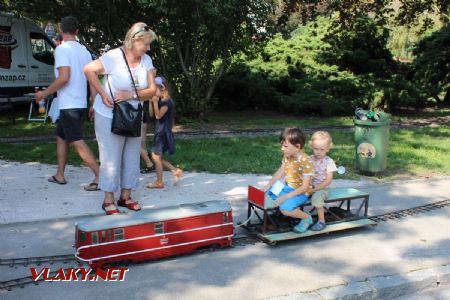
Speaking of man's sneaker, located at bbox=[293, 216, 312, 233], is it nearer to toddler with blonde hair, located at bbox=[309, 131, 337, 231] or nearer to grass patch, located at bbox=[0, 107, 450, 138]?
toddler with blonde hair, located at bbox=[309, 131, 337, 231]

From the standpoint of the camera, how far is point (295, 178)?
5.26 meters

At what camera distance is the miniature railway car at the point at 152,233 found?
4.32 m

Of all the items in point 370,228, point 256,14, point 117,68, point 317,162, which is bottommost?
point 370,228

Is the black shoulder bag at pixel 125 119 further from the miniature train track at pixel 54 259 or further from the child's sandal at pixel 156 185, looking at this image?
the child's sandal at pixel 156 185

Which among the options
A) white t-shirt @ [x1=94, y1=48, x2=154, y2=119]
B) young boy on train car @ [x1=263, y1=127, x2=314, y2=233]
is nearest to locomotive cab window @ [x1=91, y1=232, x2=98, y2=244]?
white t-shirt @ [x1=94, y1=48, x2=154, y2=119]

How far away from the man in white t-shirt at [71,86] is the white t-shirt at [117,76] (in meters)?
0.98

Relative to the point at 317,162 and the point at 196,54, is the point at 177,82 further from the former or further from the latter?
the point at 317,162

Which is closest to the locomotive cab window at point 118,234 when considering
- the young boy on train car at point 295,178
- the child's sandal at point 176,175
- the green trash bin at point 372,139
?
the young boy on train car at point 295,178

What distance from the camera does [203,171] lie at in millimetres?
7992

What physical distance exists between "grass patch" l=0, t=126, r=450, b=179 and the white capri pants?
241 cm

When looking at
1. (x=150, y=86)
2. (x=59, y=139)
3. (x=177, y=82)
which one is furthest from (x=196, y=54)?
(x=150, y=86)

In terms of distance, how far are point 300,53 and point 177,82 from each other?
5.70 meters

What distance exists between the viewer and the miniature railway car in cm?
432

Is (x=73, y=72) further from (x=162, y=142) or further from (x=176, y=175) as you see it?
(x=176, y=175)
